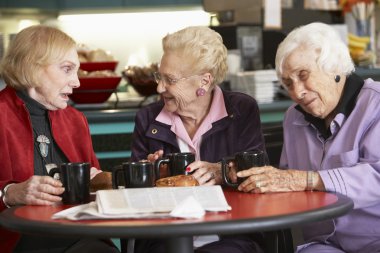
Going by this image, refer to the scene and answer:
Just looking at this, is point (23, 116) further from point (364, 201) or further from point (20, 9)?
point (20, 9)

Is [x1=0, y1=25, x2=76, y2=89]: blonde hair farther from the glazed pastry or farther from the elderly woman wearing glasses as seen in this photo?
the glazed pastry

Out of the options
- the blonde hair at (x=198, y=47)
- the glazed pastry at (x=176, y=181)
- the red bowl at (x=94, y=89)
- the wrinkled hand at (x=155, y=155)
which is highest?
the blonde hair at (x=198, y=47)

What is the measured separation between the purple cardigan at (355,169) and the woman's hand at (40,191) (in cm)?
80

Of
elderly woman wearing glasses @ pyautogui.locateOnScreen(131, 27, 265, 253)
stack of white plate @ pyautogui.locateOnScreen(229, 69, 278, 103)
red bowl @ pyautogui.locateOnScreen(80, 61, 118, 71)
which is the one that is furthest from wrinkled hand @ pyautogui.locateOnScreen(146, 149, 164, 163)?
stack of white plate @ pyautogui.locateOnScreen(229, 69, 278, 103)

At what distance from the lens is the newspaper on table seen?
2068 mm

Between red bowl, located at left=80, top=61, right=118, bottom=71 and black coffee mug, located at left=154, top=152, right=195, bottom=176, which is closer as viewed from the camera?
black coffee mug, located at left=154, top=152, right=195, bottom=176

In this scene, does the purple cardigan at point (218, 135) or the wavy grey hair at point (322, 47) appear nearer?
the wavy grey hair at point (322, 47)

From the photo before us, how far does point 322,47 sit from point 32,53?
40.4 inches

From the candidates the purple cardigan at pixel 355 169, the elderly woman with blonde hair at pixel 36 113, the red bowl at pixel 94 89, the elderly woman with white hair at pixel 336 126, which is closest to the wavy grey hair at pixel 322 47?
the elderly woman with white hair at pixel 336 126

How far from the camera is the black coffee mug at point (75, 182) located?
239 centimetres

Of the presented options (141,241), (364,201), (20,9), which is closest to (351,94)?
(364,201)

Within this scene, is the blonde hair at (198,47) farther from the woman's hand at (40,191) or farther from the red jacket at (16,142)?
the woman's hand at (40,191)

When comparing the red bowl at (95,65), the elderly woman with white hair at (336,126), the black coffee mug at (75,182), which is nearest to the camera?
the black coffee mug at (75,182)

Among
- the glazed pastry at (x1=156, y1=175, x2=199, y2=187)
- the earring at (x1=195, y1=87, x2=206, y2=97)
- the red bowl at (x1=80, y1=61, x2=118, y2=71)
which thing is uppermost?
the earring at (x1=195, y1=87, x2=206, y2=97)
